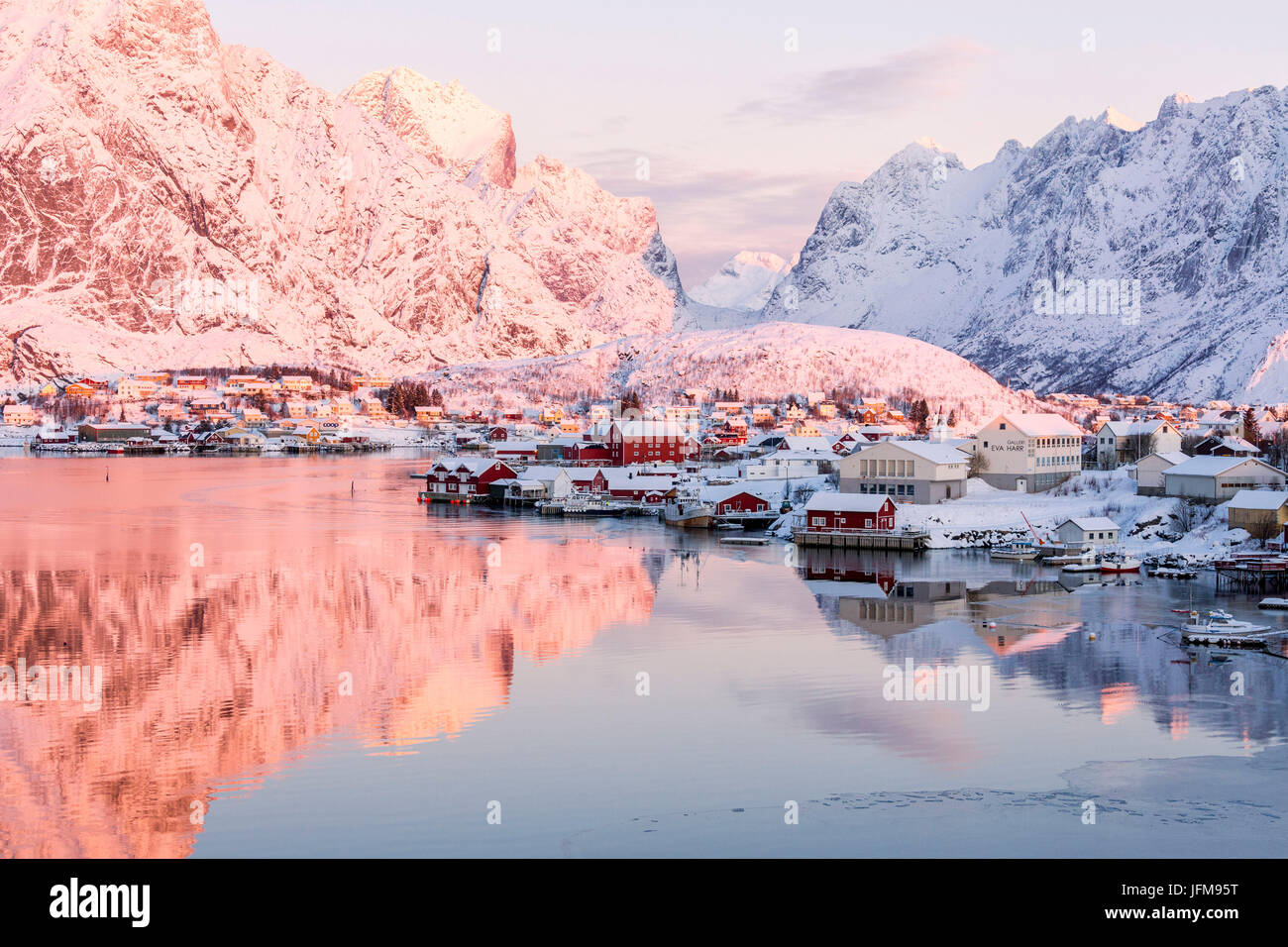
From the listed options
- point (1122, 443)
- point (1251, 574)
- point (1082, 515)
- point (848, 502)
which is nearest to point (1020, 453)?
point (1082, 515)

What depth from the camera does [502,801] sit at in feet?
73.1

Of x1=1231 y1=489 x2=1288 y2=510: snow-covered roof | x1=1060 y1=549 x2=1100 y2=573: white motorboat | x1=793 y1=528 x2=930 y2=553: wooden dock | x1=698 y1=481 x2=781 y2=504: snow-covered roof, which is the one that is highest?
x1=1231 y1=489 x2=1288 y2=510: snow-covered roof

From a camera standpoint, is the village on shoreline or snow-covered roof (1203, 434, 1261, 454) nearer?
the village on shoreline

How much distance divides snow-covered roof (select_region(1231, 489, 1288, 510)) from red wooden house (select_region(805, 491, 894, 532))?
13.7 metres

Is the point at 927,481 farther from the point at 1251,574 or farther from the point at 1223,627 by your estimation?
the point at 1223,627

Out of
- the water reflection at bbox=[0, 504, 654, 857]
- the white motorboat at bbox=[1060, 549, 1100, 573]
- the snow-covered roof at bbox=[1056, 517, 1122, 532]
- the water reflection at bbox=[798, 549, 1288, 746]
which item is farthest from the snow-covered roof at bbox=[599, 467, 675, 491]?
the white motorboat at bbox=[1060, 549, 1100, 573]

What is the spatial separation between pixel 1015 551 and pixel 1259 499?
370 inches

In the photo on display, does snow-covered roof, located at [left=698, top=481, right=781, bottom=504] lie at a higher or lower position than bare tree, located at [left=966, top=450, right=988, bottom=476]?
lower

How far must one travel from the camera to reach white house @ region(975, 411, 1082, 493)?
71312 mm

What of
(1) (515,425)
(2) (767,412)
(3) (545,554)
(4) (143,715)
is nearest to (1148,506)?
(3) (545,554)

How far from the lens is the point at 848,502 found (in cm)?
6056

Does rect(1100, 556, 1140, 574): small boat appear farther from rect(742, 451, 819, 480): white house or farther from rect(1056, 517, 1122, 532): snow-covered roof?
rect(742, 451, 819, 480): white house

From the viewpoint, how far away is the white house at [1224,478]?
2303 inches
